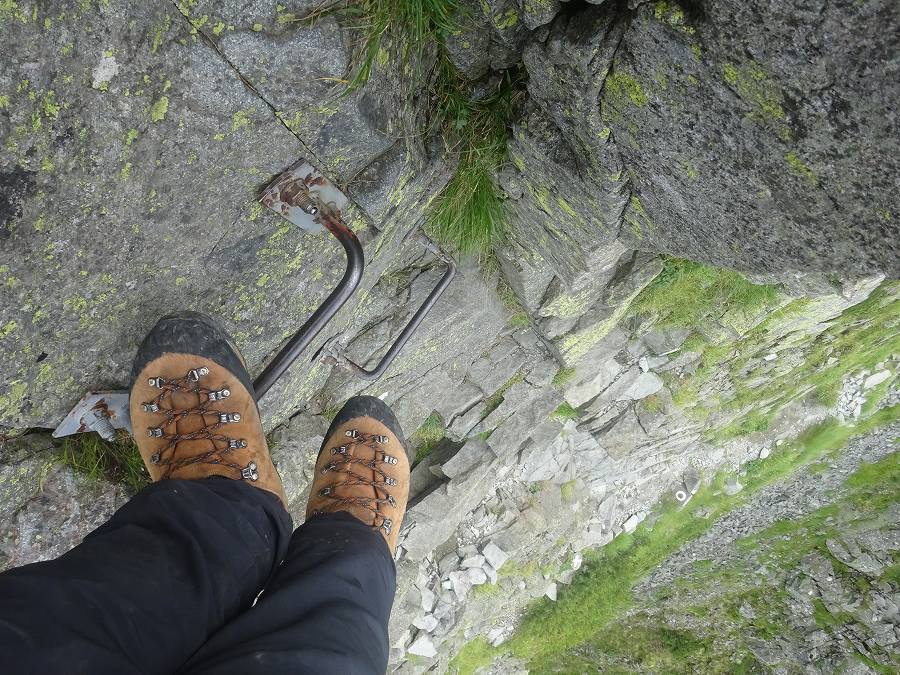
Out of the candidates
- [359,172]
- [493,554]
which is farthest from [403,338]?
[493,554]

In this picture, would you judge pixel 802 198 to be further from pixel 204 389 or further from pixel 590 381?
pixel 590 381

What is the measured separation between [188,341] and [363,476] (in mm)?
1518

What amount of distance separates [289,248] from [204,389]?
896 mm

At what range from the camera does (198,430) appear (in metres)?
3.02

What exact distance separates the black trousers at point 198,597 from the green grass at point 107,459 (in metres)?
0.75

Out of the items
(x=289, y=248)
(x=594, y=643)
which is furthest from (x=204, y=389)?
(x=594, y=643)

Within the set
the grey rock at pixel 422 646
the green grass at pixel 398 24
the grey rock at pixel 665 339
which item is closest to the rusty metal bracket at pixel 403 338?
the green grass at pixel 398 24

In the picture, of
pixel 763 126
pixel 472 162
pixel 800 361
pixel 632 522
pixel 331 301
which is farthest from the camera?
pixel 632 522

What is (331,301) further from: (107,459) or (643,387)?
(643,387)

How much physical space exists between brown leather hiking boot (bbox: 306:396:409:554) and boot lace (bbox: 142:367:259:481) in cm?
70

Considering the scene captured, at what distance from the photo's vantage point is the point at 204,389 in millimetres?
2967

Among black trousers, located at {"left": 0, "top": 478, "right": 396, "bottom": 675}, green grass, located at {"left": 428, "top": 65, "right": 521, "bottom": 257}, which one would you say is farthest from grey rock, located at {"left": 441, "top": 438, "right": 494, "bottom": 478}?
black trousers, located at {"left": 0, "top": 478, "right": 396, "bottom": 675}

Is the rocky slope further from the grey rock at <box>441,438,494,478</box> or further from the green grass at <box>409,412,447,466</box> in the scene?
the grey rock at <box>441,438,494,478</box>

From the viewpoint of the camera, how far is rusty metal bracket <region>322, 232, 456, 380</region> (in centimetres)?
322
